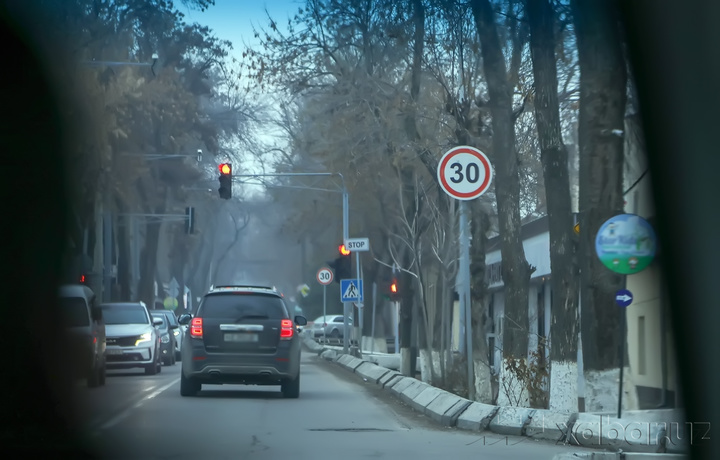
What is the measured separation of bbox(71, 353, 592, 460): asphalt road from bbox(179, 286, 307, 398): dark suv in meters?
0.44

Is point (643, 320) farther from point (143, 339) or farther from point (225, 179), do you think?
point (143, 339)

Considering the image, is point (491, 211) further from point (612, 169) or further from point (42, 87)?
point (612, 169)

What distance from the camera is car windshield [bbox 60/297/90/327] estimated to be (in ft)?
78.5

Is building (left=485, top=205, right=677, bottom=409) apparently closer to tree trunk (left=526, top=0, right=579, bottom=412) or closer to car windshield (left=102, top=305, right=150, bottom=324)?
tree trunk (left=526, top=0, right=579, bottom=412)

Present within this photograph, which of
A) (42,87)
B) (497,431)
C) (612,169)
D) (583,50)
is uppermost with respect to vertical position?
(42,87)

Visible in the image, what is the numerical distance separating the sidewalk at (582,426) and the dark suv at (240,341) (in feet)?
9.54

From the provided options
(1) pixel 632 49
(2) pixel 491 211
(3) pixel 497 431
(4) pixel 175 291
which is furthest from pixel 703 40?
(4) pixel 175 291

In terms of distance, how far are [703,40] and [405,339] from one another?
1493 centimetres

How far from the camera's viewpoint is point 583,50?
52.7 feet

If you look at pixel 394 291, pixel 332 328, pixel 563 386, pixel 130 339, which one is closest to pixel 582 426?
pixel 563 386

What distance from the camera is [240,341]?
21.2 metres

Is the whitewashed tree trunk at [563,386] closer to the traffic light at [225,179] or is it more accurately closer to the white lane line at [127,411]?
the white lane line at [127,411]

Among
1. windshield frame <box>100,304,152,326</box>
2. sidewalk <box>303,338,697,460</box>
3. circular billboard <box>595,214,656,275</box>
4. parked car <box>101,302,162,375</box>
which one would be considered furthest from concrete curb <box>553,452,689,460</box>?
windshield frame <box>100,304,152,326</box>

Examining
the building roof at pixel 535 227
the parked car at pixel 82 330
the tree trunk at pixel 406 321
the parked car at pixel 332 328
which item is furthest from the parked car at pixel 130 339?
the parked car at pixel 332 328
